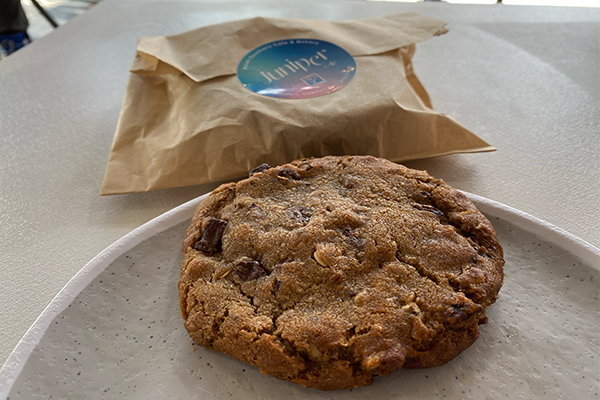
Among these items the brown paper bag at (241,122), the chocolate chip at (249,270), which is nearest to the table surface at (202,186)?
the brown paper bag at (241,122)

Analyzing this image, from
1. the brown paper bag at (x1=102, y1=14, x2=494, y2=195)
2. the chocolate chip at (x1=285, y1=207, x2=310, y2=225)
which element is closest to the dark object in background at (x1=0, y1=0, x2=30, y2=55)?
the brown paper bag at (x1=102, y1=14, x2=494, y2=195)

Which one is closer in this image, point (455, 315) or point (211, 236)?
point (455, 315)

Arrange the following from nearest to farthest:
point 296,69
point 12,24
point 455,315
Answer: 1. point 455,315
2. point 296,69
3. point 12,24

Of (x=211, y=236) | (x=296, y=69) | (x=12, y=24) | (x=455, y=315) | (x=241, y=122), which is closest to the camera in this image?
(x=455, y=315)

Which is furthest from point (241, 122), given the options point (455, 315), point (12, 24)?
point (12, 24)

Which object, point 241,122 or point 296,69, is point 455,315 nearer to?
point 241,122

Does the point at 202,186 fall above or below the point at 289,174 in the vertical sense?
below

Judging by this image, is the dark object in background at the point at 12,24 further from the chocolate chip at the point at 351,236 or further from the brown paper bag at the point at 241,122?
the chocolate chip at the point at 351,236
